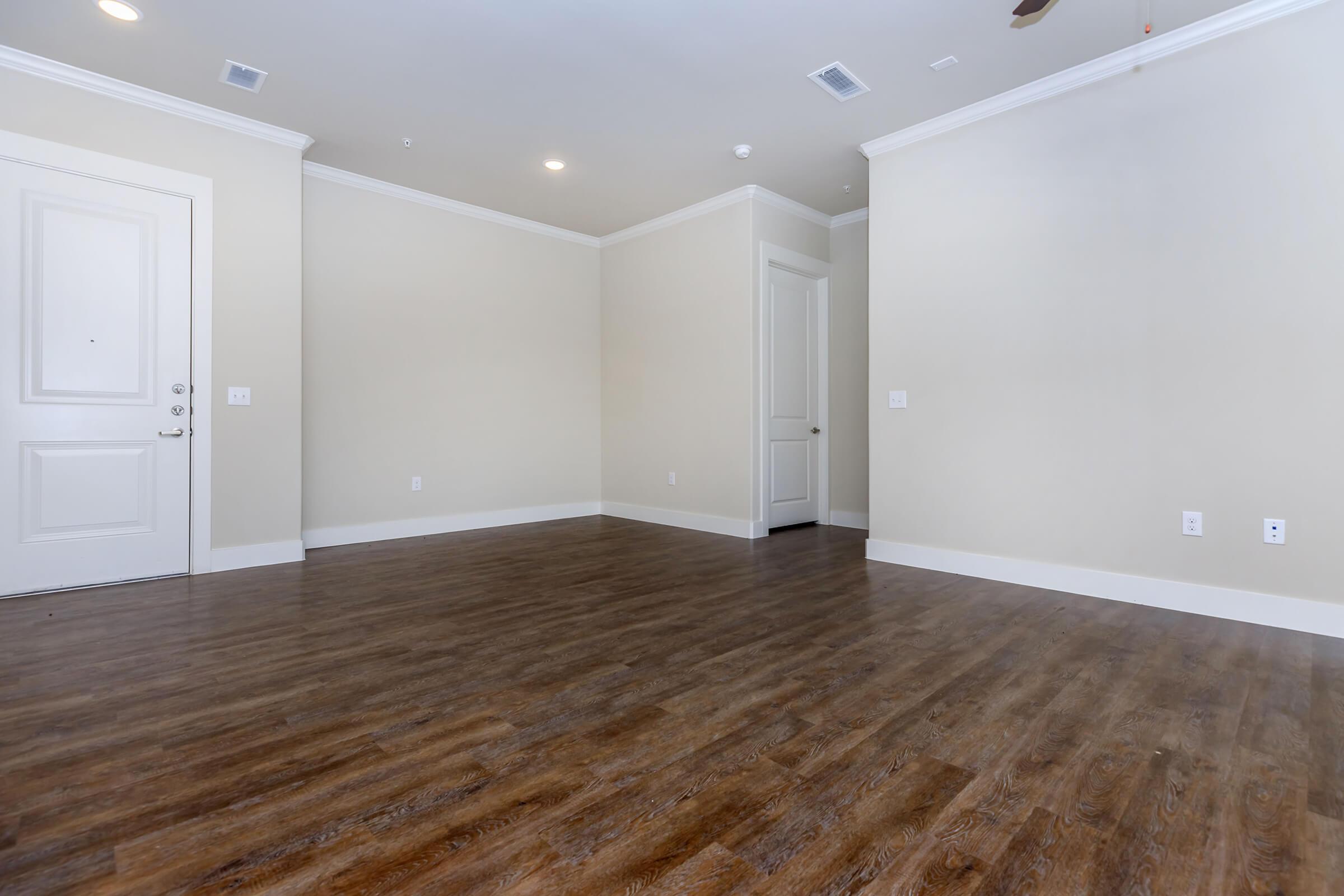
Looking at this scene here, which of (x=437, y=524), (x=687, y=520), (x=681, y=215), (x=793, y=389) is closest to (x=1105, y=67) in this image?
(x=793, y=389)

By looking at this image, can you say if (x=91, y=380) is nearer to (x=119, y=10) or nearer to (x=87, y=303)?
(x=87, y=303)

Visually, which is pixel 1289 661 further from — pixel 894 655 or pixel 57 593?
pixel 57 593

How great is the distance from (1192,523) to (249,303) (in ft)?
18.2

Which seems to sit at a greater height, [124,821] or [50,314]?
[50,314]

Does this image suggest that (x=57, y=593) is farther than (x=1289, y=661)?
Yes

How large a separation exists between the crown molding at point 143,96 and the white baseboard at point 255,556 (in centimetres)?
265

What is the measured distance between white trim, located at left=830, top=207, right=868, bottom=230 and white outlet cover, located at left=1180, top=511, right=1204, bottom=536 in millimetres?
→ 3610

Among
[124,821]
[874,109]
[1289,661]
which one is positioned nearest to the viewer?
[124,821]

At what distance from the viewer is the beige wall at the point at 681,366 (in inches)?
212

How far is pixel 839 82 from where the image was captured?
140 inches

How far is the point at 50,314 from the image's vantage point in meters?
3.48

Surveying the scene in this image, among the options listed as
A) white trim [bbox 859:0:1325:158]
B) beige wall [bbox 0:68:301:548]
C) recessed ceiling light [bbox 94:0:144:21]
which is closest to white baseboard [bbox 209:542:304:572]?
beige wall [bbox 0:68:301:548]

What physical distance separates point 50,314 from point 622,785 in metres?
4.09

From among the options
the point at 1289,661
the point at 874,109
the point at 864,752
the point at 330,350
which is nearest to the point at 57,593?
the point at 330,350
